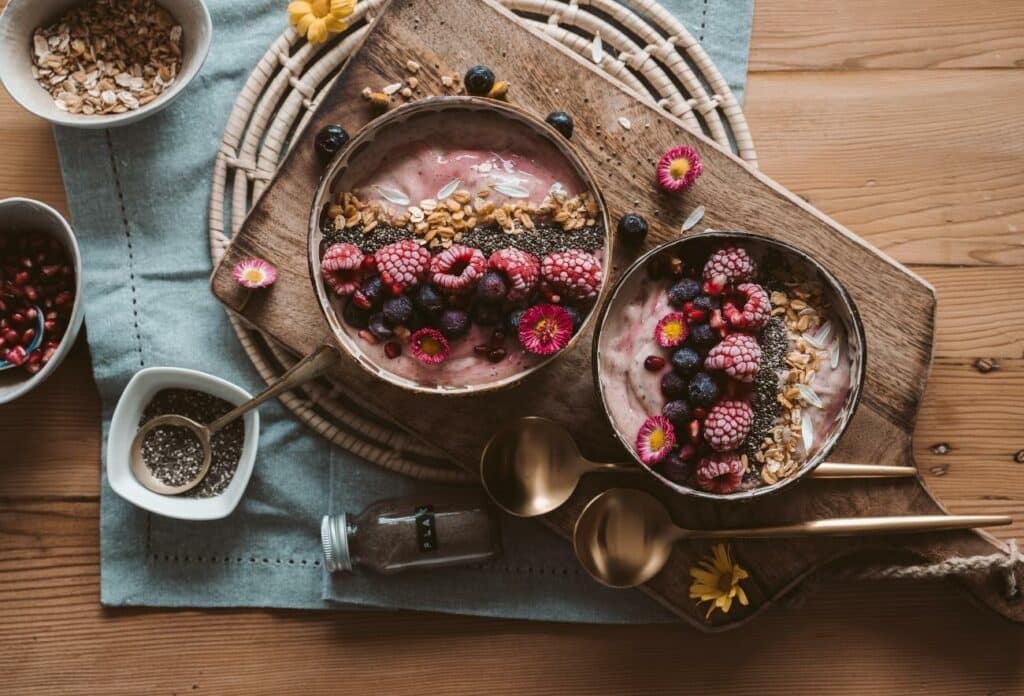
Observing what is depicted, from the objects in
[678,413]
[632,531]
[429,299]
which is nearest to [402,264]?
[429,299]

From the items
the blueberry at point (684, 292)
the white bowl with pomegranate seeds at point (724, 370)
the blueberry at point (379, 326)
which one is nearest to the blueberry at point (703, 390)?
the white bowl with pomegranate seeds at point (724, 370)

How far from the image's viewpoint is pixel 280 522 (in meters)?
1.40

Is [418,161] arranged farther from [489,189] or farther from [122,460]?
[122,460]

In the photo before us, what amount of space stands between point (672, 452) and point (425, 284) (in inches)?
17.0

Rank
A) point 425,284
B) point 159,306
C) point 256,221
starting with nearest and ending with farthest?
point 425,284 → point 256,221 → point 159,306

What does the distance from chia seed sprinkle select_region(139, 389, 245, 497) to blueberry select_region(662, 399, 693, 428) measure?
700 millimetres

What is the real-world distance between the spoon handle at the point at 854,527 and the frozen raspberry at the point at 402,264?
567 millimetres

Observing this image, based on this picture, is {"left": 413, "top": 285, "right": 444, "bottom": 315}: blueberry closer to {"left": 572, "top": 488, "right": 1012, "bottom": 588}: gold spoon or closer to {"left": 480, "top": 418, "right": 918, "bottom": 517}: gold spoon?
{"left": 480, "top": 418, "right": 918, "bottom": 517}: gold spoon

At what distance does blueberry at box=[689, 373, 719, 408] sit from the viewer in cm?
116

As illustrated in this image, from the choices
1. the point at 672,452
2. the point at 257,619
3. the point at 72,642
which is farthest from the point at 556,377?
the point at 72,642

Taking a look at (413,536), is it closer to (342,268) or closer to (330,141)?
(342,268)

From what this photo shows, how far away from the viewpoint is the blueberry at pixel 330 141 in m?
1.24

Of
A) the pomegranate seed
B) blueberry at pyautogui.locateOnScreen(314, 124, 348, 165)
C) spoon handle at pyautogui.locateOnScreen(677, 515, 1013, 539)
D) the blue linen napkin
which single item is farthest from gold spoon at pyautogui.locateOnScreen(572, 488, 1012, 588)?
blueberry at pyautogui.locateOnScreen(314, 124, 348, 165)

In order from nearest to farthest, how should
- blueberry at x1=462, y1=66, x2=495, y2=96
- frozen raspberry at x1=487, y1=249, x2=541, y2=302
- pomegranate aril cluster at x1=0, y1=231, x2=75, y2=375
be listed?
frozen raspberry at x1=487, y1=249, x2=541, y2=302 → blueberry at x1=462, y1=66, x2=495, y2=96 → pomegranate aril cluster at x1=0, y1=231, x2=75, y2=375
